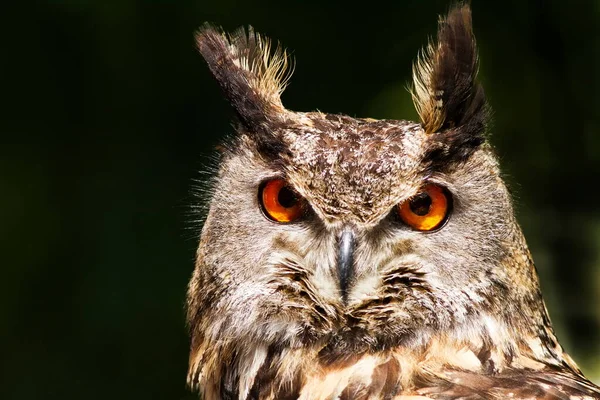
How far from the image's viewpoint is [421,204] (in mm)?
1881

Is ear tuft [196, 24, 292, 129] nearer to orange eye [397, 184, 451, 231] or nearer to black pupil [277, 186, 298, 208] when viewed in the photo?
black pupil [277, 186, 298, 208]

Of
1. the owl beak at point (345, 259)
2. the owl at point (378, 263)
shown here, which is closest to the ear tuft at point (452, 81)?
the owl at point (378, 263)

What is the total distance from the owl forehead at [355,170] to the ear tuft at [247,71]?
202 millimetres

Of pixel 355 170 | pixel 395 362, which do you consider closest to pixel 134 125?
pixel 355 170

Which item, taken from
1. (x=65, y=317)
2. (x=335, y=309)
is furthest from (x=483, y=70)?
(x=65, y=317)

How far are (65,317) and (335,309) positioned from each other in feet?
7.15

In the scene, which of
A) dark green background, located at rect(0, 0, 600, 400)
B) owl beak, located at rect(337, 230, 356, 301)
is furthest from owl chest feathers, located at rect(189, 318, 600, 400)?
dark green background, located at rect(0, 0, 600, 400)

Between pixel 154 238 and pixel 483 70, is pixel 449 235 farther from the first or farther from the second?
pixel 154 238

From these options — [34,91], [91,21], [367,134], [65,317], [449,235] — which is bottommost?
Answer: [65,317]

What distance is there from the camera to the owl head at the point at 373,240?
6.04ft

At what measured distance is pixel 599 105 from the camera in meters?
2.96

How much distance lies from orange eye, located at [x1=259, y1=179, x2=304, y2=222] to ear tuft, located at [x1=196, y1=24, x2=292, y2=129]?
175 millimetres

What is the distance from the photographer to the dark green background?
124 inches

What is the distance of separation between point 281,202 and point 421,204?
300mm
